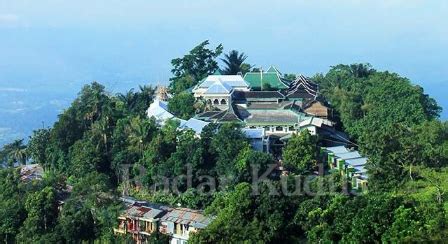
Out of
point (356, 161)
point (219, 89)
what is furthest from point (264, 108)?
point (356, 161)

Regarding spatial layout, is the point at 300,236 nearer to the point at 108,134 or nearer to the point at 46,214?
the point at 46,214


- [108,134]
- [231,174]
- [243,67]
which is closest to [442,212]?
[231,174]

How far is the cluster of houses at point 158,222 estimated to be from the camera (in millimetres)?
20531

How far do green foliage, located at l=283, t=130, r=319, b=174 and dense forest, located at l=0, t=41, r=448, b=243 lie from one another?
0.03m

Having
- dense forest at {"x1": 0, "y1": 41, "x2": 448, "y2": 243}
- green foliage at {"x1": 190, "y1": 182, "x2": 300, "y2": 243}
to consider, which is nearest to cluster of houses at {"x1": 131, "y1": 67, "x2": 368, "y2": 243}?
dense forest at {"x1": 0, "y1": 41, "x2": 448, "y2": 243}

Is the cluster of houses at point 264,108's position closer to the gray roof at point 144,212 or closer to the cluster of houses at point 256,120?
the cluster of houses at point 256,120

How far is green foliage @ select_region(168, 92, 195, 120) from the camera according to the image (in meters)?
27.4

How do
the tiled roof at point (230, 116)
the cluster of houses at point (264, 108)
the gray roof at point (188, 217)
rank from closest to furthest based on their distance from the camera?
the gray roof at point (188, 217)
the cluster of houses at point (264, 108)
the tiled roof at point (230, 116)

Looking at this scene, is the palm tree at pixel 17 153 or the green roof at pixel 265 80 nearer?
the palm tree at pixel 17 153

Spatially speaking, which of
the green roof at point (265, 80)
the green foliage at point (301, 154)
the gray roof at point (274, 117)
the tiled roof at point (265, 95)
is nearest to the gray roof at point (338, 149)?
the green foliage at point (301, 154)

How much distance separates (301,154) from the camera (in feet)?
74.0

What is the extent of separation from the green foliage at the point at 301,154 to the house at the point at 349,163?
691 millimetres

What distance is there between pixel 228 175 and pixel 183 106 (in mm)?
6117

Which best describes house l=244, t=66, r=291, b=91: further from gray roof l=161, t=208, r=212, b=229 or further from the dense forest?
gray roof l=161, t=208, r=212, b=229
